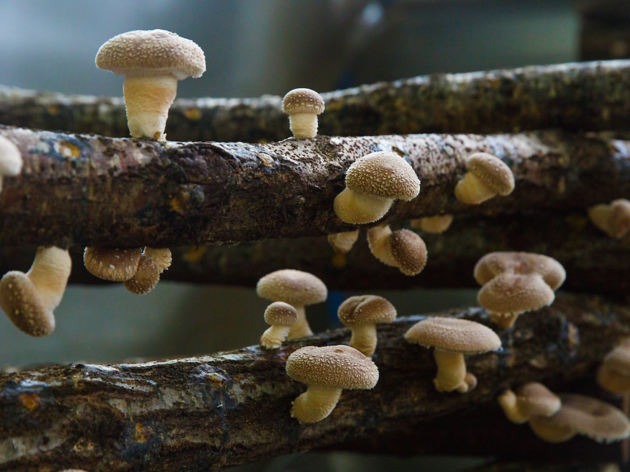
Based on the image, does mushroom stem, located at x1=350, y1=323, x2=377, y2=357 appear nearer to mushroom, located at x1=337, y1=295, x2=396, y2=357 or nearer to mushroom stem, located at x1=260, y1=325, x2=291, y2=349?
mushroom, located at x1=337, y1=295, x2=396, y2=357

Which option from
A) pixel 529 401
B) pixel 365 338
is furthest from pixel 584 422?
pixel 365 338

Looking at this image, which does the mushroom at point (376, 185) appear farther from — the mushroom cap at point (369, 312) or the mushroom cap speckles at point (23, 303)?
the mushroom cap speckles at point (23, 303)

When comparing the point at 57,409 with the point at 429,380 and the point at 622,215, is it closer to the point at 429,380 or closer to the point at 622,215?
the point at 429,380

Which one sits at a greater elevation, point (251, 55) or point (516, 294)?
point (251, 55)

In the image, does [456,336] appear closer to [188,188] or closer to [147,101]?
[188,188]

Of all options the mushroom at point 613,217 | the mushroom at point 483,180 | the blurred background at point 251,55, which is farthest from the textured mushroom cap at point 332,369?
the mushroom at point 613,217

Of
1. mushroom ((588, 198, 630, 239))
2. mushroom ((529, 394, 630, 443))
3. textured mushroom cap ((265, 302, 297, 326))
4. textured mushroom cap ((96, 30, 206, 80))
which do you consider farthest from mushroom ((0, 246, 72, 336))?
mushroom ((588, 198, 630, 239))
